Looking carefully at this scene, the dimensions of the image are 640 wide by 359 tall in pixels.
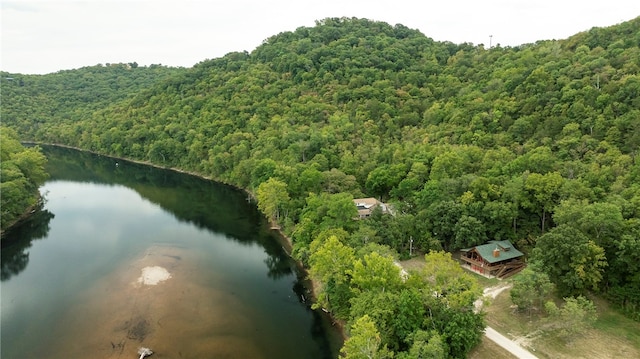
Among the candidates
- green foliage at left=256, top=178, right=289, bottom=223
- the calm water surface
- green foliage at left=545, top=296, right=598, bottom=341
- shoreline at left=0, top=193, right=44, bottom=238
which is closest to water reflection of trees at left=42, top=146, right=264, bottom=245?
the calm water surface

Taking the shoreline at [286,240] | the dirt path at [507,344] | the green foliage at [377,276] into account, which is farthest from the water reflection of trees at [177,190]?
the dirt path at [507,344]

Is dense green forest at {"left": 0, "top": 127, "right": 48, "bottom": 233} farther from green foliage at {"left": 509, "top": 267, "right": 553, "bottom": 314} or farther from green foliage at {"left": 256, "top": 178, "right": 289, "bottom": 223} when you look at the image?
green foliage at {"left": 509, "top": 267, "right": 553, "bottom": 314}

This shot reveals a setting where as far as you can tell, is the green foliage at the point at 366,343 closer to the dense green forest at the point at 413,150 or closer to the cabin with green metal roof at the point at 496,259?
the dense green forest at the point at 413,150

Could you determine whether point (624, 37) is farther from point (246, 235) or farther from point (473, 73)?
point (246, 235)

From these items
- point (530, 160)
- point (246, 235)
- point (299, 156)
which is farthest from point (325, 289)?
point (299, 156)

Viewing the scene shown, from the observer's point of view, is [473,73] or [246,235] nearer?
[246,235]

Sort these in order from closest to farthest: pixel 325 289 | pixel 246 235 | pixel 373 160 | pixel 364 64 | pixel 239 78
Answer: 1. pixel 325 289
2. pixel 246 235
3. pixel 373 160
4. pixel 364 64
5. pixel 239 78

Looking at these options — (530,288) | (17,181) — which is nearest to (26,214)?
(17,181)
